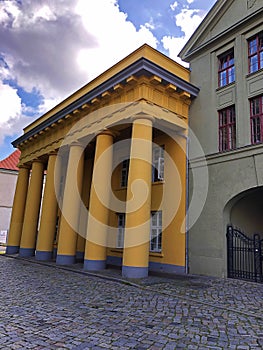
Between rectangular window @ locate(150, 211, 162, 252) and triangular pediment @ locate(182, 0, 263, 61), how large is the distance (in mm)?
8406

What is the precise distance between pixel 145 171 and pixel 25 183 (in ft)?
42.8

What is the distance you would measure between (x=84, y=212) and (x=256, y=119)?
1222 centimetres

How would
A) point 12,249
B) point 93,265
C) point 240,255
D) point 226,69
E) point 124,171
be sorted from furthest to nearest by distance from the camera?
point 12,249, point 124,171, point 226,69, point 93,265, point 240,255

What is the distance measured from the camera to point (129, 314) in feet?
20.7

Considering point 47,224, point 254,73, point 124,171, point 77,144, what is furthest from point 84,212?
point 254,73

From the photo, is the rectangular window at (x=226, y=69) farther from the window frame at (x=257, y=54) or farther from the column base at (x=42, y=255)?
the column base at (x=42, y=255)

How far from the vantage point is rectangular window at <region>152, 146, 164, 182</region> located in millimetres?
15141

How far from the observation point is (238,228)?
12.8 m

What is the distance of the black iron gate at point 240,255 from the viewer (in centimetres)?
1140

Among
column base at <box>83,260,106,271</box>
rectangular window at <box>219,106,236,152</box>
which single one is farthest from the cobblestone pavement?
rectangular window at <box>219,106,236,152</box>

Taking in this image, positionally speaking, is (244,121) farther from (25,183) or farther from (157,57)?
(25,183)

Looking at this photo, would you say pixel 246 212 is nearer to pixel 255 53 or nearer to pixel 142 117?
pixel 142 117

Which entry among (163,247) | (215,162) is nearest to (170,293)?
(163,247)

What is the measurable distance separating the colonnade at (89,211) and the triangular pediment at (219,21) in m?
5.78
